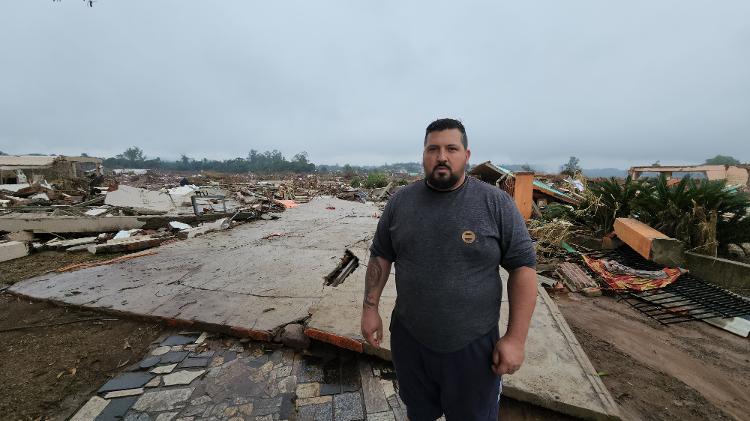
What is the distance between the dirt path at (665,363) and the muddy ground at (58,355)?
12.6 ft

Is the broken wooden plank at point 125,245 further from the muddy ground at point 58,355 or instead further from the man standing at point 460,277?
the man standing at point 460,277

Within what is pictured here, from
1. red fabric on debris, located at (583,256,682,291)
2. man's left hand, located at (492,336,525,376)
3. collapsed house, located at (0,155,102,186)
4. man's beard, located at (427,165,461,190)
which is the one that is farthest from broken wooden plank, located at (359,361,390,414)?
collapsed house, located at (0,155,102,186)

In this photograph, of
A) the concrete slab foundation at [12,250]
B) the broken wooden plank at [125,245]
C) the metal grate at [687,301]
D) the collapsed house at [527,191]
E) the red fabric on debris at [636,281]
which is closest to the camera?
the metal grate at [687,301]

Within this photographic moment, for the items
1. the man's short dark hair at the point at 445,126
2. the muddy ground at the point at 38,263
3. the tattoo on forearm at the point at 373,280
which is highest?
the man's short dark hair at the point at 445,126

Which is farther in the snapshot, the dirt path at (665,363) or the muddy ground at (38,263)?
the muddy ground at (38,263)

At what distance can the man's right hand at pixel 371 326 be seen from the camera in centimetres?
173

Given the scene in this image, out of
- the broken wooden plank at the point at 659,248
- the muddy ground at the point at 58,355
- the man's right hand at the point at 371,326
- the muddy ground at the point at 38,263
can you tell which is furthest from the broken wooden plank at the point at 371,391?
the muddy ground at the point at 38,263

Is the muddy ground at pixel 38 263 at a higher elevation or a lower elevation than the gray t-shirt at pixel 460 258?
lower

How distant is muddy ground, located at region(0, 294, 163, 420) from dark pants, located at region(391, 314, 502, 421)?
2.35 m

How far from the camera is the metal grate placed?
133 inches

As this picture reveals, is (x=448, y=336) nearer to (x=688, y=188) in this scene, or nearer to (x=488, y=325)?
(x=488, y=325)

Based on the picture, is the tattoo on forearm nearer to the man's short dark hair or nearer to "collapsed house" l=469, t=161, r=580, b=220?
the man's short dark hair

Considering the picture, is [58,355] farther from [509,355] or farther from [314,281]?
[509,355]

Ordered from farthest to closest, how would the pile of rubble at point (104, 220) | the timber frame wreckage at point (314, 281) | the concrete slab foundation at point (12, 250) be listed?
the pile of rubble at point (104, 220) < the concrete slab foundation at point (12, 250) < the timber frame wreckage at point (314, 281)
